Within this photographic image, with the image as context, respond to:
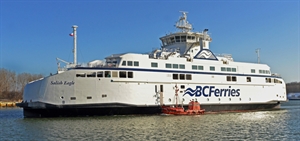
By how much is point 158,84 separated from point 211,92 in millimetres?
5735

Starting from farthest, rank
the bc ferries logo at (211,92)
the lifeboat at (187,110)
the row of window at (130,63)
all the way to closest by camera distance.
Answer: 1. the bc ferries logo at (211,92)
2. the lifeboat at (187,110)
3. the row of window at (130,63)

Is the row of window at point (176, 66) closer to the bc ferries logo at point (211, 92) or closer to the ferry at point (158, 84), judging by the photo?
the ferry at point (158, 84)

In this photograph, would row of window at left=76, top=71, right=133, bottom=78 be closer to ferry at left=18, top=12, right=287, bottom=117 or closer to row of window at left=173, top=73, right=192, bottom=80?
ferry at left=18, top=12, right=287, bottom=117

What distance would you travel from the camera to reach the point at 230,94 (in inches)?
1171

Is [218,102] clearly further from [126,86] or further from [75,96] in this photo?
[75,96]

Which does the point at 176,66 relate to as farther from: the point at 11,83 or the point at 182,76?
the point at 11,83

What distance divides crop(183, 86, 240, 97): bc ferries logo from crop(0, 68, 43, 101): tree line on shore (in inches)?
2376

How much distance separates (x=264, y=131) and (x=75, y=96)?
1313 cm

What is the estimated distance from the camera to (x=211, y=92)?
2848 cm

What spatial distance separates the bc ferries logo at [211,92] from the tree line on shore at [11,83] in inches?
2376

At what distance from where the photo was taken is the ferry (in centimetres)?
2272

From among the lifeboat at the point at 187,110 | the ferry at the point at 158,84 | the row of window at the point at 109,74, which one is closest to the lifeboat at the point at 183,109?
the lifeboat at the point at 187,110

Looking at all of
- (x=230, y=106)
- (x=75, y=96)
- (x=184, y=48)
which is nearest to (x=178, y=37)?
(x=184, y=48)

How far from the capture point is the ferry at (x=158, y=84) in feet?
74.5
